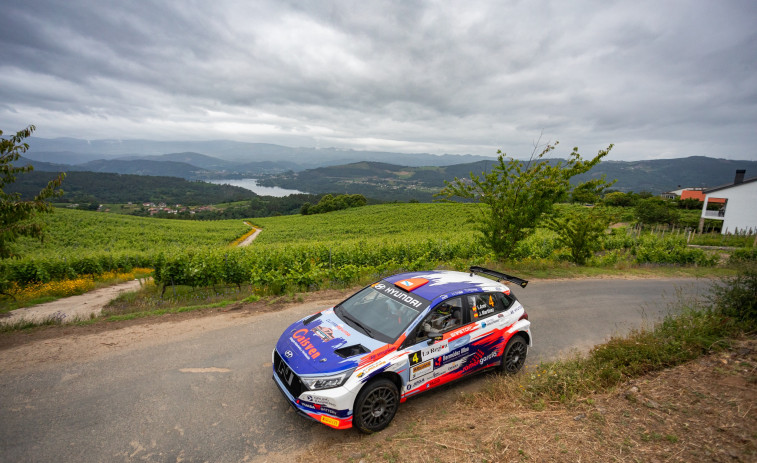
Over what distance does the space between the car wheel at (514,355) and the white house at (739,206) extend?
45335 mm

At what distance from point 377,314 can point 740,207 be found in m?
53.7

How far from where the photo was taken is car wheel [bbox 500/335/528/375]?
5.82 metres

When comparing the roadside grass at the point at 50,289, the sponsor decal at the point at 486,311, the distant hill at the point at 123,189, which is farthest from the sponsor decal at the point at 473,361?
the distant hill at the point at 123,189

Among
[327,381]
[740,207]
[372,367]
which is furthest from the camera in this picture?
[740,207]

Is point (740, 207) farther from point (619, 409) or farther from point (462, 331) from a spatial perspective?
point (462, 331)

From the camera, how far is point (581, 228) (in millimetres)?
14359

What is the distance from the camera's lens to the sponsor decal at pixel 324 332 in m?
4.79

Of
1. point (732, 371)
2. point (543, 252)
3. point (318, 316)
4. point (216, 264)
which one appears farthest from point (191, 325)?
point (543, 252)

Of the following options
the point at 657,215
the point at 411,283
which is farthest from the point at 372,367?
the point at 657,215

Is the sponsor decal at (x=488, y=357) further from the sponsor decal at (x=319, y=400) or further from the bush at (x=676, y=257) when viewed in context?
the bush at (x=676, y=257)

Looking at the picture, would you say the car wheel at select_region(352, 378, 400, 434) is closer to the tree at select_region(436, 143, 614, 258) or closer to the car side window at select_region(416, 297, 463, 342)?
the car side window at select_region(416, 297, 463, 342)

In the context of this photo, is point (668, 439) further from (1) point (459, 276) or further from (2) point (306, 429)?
(2) point (306, 429)

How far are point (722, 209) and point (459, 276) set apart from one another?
5291 cm

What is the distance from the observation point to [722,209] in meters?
39.9
